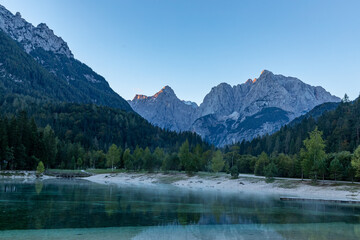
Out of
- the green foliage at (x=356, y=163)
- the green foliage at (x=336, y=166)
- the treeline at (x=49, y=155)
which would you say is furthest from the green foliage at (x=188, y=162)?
the green foliage at (x=356, y=163)

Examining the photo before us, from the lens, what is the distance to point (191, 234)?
29250 mm

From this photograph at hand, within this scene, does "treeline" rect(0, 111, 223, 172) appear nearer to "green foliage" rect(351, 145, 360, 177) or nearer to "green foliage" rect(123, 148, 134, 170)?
"green foliage" rect(123, 148, 134, 170)

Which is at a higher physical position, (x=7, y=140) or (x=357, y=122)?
(x=357, y=122)

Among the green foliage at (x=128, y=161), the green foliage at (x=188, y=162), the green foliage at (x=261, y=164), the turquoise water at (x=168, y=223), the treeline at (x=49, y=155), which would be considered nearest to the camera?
the turquoise water at (x=168, y=223)

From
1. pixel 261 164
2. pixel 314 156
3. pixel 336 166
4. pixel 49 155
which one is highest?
pixel 314 156

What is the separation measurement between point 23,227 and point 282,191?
243 ft

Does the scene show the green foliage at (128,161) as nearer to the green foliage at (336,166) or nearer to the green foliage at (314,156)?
the green foliage at (314,156)

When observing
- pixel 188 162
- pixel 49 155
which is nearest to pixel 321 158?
pixel 188 162

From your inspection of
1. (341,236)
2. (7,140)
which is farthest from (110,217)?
(7,140)

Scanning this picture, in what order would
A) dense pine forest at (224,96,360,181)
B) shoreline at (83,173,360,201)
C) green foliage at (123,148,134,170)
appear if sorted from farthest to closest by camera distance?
green foliage at (123,148,134,170) < dense pine forest at (224,96,360,181) < shoreline at (83,173,360,201)

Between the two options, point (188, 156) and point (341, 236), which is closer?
point (341, 236)

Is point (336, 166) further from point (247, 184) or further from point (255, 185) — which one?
point (247, 184)

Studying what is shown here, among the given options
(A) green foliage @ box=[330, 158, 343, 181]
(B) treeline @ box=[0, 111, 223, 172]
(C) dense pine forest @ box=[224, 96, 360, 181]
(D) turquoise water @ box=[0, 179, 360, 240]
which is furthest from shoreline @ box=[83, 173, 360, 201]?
(D) turquoise water @ box=[0, 179, 360, 240]

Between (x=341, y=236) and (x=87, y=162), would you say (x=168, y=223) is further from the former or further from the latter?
(x=87, y=162)
